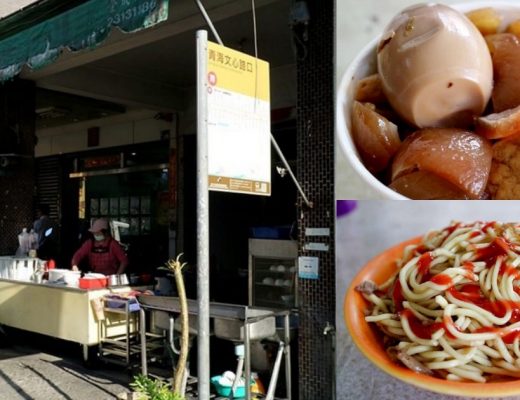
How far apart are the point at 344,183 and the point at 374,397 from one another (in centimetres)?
156

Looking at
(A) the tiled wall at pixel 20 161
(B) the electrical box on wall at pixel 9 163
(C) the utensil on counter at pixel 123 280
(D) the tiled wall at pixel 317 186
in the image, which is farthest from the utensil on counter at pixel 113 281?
(B) the electrical box on wall at pixel 9 163

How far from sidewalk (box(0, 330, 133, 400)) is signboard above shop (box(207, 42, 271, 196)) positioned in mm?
3721

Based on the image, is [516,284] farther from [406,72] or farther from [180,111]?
[180,111]

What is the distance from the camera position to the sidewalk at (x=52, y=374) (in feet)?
19.5

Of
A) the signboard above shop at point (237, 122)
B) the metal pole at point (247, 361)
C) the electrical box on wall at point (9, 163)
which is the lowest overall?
the metal pole at point (247, 361)

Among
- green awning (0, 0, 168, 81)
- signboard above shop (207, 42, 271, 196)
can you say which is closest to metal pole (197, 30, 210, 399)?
signboard above shop (207, 42, 271, 196)

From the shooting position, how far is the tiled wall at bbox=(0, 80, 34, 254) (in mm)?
9562

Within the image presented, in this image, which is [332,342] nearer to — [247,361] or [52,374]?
[247,361]

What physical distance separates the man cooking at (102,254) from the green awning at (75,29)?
2444mm

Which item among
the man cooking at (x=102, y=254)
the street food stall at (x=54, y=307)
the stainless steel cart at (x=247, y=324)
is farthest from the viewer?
the man cooking at (x=102, y=254)

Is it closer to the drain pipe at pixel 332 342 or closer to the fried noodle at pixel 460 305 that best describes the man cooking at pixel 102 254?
the drain pipe at pixel 332 342

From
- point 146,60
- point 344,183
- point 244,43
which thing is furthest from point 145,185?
point 344,183

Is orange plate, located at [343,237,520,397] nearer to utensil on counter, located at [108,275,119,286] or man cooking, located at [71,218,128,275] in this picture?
utensil on counter, located at [108,275,119,286]

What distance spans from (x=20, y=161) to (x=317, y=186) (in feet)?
22.2
